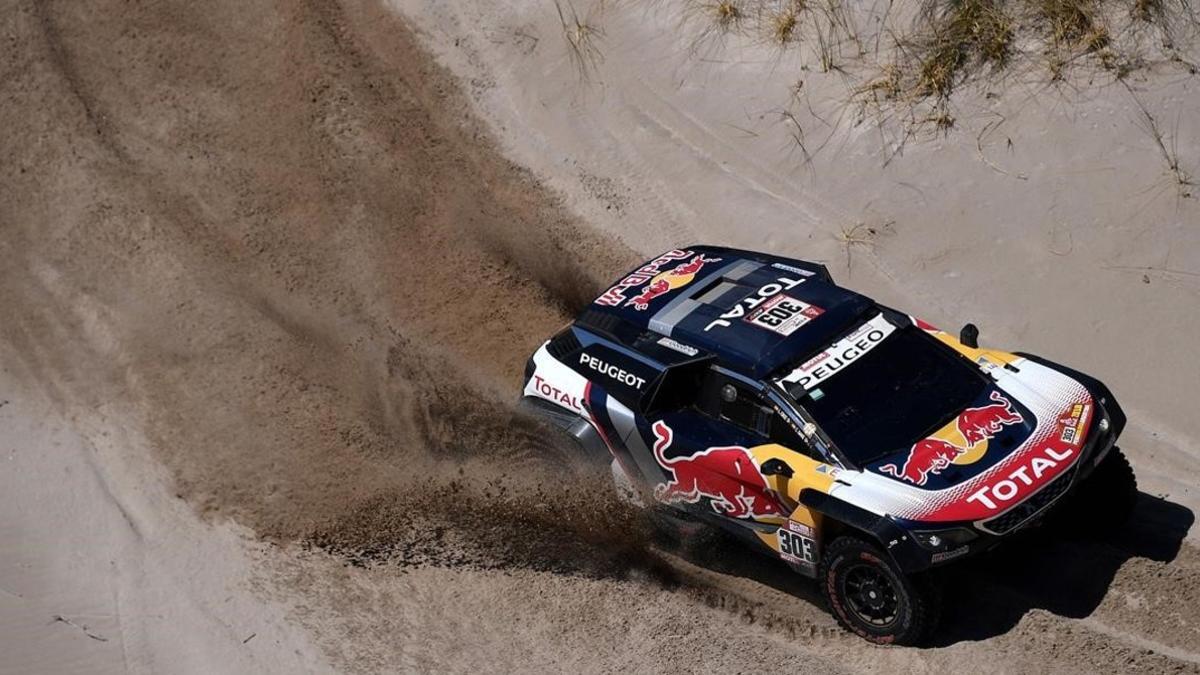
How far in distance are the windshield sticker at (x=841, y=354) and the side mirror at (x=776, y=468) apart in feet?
1.59

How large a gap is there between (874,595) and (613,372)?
7.25 ft

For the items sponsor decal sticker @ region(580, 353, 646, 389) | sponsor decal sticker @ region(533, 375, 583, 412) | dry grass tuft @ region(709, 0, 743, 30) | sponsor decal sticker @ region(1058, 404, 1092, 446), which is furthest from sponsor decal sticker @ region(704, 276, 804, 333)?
dry grass tuft @ region(709, 0, 743, 30)

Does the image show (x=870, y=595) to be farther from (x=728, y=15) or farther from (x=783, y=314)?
(x=728, y=15)

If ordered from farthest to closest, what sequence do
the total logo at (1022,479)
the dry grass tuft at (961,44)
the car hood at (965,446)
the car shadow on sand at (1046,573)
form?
the dry grass tuft at (961,44) → the car shadow on sand at (1046,573) → the car hood at (965,446) → the total logo at (1022,479)

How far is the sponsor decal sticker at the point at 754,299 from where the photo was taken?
9.15m

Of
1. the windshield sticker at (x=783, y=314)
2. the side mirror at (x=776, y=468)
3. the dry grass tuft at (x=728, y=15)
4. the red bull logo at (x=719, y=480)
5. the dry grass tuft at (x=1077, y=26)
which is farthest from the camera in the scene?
the dry grass tuft at (x=728, y=15)

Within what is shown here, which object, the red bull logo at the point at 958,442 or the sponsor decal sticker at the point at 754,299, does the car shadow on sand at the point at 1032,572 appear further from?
the sponsor decal sticker at the point at 754,299

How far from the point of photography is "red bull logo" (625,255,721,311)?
970cm

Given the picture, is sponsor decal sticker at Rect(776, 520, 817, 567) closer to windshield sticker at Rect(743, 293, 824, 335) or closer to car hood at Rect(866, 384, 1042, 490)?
car hood at Rect(866, 384, 1042, 490)

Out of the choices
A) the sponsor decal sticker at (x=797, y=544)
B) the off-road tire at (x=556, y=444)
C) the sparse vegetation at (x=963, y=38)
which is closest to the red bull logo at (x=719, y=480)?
the sponsor decal sticker at (x=797, y=544)

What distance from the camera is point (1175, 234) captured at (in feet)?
37.5

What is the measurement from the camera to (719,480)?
8.73m

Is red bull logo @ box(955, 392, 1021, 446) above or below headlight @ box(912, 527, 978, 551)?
above

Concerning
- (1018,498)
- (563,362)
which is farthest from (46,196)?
(1018,498)
